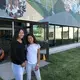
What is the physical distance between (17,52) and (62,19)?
51.7 ft

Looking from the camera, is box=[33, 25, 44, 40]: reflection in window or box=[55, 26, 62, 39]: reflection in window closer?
box=[33, 25, 44, 40]: reflection in window

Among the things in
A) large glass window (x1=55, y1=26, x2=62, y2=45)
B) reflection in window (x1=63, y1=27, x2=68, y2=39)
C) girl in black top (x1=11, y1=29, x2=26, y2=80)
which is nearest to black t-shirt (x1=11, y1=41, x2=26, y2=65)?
girl in black top (x1=11, y1=29, x2=26, y2=80)

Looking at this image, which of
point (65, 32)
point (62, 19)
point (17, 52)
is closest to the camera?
point (17, 52)

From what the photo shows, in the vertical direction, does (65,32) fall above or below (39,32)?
below

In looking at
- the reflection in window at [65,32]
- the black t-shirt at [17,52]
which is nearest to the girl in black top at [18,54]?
the black t-shirt at [17,52]

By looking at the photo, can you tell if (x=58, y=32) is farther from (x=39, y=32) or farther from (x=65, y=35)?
(x=39, y=32)

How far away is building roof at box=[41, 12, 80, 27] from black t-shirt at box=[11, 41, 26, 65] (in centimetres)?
1188

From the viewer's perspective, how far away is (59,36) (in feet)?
69.6

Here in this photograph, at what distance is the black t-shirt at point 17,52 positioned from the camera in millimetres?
4758

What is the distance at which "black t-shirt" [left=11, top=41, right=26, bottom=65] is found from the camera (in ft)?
15.6

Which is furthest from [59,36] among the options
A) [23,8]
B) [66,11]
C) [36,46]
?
[36,46]

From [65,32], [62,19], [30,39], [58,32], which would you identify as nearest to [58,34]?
[58,32]

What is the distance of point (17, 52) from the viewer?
477 centimetres

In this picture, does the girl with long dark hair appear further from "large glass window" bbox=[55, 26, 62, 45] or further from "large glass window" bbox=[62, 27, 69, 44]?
"large glass window" bbox=[62, 27, 69, 44]
